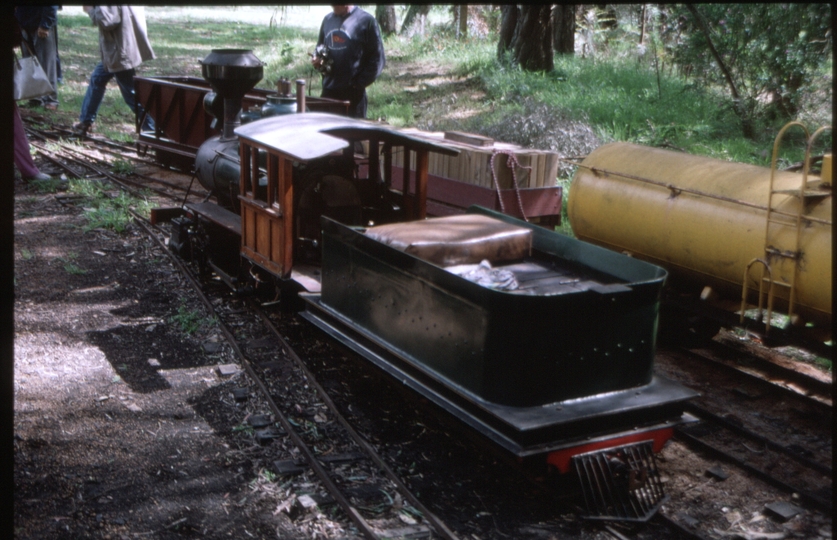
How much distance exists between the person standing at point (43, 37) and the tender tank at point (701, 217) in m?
9.11

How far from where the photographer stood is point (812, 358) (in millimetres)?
8062

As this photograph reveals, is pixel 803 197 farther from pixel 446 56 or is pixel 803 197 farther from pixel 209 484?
pixel 446 56

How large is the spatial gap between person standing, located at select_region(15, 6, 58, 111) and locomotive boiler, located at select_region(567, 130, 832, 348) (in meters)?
9.15

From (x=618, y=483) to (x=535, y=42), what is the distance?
15.1 m

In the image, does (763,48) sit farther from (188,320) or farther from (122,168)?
(122,168)

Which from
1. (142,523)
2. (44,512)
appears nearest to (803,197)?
(142,523)

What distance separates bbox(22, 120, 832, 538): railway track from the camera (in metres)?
5.12

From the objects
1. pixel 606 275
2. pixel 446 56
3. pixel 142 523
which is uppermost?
pixel 446 56

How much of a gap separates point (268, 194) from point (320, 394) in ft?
6.90

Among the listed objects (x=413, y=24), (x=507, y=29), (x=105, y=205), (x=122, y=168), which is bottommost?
(x=105, y=205)

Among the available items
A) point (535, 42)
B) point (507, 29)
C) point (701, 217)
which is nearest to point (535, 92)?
point (535, 42)

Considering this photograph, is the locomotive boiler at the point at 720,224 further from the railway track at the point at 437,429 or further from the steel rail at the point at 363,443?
the steel rail at the point at 363,443

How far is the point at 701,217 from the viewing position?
748 cm

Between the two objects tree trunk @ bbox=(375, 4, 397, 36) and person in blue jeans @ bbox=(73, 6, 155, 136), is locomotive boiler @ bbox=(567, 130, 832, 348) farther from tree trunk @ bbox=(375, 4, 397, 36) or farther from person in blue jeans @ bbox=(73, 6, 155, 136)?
tree trunk @ bbox=(375, 4, 397, 36)
